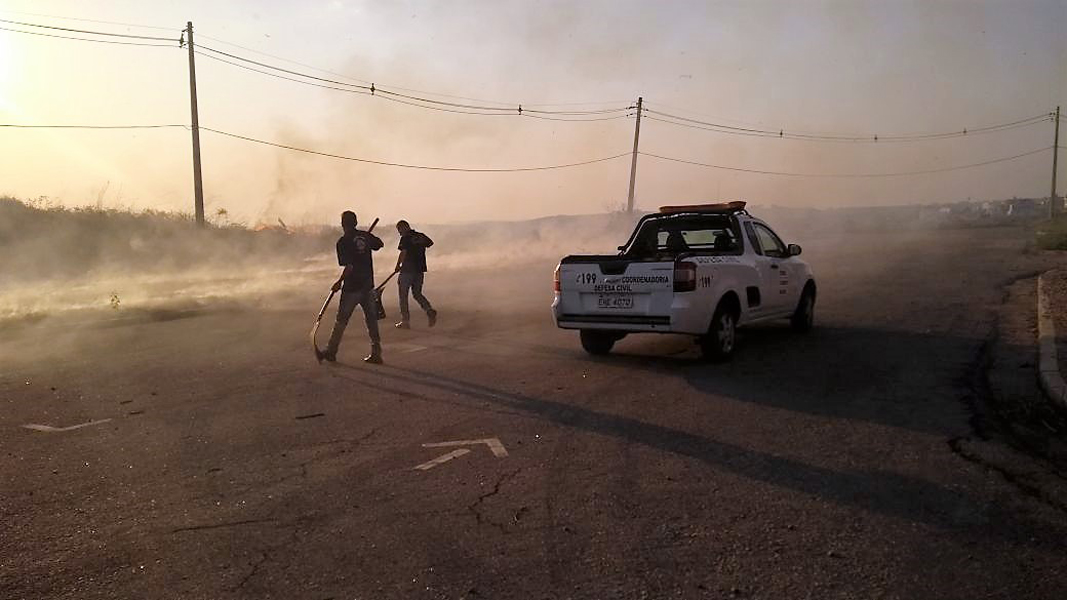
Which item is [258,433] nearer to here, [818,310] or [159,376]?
[159,376]

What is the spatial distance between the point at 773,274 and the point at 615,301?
7.78 ft

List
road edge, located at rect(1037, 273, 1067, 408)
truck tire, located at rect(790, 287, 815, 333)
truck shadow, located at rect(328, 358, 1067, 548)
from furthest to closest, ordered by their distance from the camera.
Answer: truck tire, located at rect(790, 287, 815, 333) < road edge, located at rect(1037, 273, 1067, 408) < truck shadow, located at rect(328, 358, 1067, 548)

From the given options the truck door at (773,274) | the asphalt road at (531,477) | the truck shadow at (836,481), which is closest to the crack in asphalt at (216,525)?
the asphalt road at (531,477)

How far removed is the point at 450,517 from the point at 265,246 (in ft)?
78.9

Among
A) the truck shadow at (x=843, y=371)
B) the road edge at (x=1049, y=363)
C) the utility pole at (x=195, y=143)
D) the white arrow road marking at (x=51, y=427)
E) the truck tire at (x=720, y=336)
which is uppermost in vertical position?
the utility pole at (x=195, y=143)

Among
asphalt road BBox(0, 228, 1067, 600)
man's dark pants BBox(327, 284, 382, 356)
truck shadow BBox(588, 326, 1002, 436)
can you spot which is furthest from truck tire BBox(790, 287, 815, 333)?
man's dark pants BBox(327, 284, 382, 356)

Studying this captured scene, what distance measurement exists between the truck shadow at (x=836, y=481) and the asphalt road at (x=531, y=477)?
0.02 metres

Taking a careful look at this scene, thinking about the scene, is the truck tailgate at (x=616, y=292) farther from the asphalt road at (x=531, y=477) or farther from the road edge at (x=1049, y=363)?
the road edge at (x=1049, y=363)

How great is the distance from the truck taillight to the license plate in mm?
568

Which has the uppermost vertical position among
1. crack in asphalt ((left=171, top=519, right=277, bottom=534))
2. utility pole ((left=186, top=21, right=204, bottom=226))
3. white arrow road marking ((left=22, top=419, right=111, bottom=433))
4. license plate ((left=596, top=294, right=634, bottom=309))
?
utility pole ((left=186, top=21, right=204, bottom=226))

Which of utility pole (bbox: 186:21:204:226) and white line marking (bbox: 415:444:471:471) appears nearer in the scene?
white line marking (bbox: 415:444:471:471)

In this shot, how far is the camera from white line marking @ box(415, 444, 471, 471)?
5039 mm

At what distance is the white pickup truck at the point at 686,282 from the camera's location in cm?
817

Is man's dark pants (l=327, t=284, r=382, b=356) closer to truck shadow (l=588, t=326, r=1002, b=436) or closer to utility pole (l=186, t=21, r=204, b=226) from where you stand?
truck shadow (l=588, t=326, r=1002, b=436)
